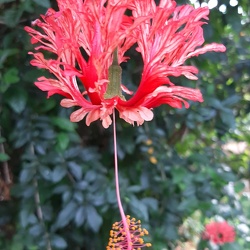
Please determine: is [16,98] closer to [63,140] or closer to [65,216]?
[63,140]

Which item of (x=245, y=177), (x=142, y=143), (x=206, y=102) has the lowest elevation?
(x=245, y=177)

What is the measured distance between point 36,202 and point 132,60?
425 mm

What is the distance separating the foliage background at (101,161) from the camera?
1272 millimetres

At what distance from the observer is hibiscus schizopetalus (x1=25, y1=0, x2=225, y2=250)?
0.60 metres

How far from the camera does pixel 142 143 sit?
5.15 feet

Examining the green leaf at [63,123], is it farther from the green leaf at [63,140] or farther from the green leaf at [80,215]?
the green leaf at [80,215]

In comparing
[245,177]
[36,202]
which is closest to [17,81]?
[36,202]

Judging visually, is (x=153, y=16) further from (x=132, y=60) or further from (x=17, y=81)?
(x=132, y=60)

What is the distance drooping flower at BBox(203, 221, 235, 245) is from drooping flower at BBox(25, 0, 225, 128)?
0.91 m

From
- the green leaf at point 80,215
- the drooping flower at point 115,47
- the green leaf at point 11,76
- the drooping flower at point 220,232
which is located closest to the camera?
the drooping flower at point 115,47

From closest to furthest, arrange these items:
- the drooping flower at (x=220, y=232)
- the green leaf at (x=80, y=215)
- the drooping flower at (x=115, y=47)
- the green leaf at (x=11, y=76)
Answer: the drooping flower at (x=115, y=47) → the green leaf at (x=11, y=76) → the green leaf at (x=80, y=215) → the drooping flower at (x=220, y=232)

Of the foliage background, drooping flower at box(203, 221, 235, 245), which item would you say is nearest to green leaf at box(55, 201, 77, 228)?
the foliage background

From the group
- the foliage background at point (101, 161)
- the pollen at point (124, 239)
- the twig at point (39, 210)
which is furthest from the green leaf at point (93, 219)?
the pollen at point (124, 239)

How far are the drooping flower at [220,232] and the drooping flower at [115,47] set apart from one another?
2.99 feet
